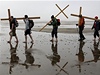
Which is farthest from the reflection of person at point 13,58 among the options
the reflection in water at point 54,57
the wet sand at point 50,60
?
the reflection in water at point 54,57

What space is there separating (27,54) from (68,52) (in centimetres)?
221

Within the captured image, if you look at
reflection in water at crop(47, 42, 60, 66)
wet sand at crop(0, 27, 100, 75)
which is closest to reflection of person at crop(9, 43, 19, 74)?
wet sand at crop(0, 27, 100, 75)

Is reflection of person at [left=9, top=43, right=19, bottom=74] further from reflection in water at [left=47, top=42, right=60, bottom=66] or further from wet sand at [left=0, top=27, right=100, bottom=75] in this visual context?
reflection in water at [left=47, top=42, right=60, bottom=66]

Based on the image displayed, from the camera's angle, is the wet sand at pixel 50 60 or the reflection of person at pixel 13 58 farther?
the reflection of person at pixel 13 58

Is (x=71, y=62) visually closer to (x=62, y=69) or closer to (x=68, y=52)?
(x=62, y=69)

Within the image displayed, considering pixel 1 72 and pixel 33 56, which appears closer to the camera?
pixel 1 72

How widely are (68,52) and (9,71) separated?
4.56m

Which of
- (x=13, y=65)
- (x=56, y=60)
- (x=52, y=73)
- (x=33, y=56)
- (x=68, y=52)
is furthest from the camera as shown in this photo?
(x=68, y=52)

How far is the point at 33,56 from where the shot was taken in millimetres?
12719

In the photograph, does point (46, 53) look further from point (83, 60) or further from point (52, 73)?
point (52, 73)

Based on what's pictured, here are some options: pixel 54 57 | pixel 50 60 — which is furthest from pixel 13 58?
pixel 54 57

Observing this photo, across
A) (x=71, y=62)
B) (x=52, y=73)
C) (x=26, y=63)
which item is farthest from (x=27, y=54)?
(x=52, y=73)

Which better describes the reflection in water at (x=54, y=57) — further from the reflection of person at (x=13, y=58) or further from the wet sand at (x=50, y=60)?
the reflection of person at (x=13, y=58)

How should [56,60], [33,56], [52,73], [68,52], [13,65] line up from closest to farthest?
[52,73] → [13,65] → [56,60] → [33,56] → [68,52]
